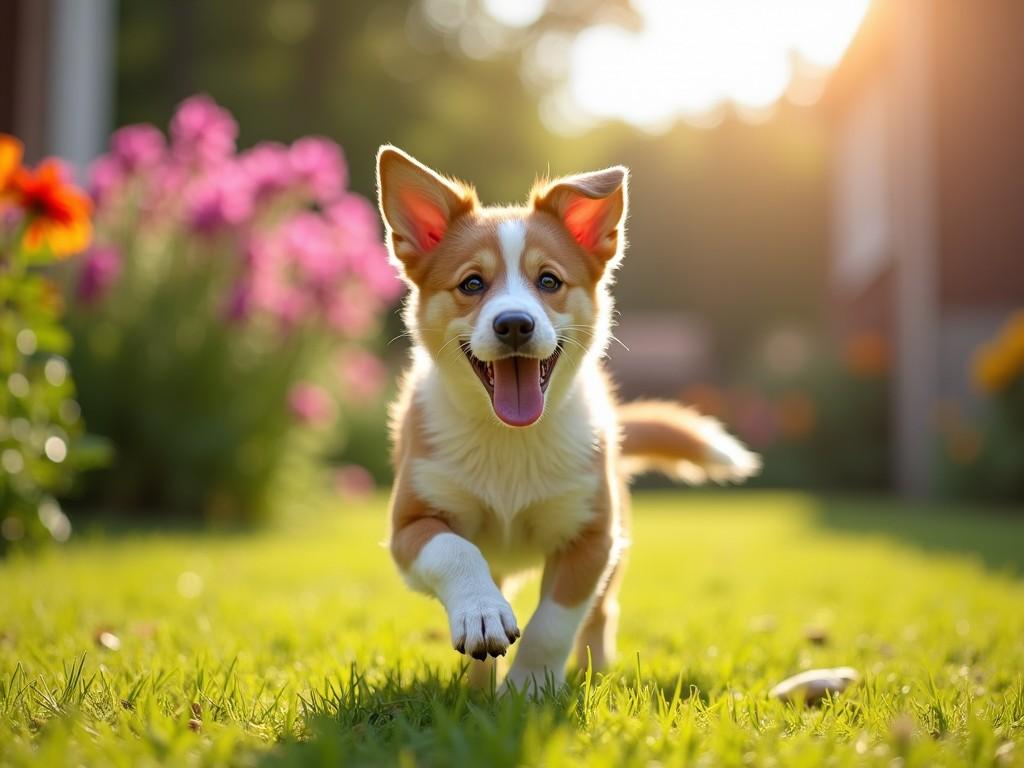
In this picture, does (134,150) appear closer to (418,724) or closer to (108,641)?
(108,641)

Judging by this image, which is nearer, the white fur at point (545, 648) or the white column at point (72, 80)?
the white fur at point (545, 648)

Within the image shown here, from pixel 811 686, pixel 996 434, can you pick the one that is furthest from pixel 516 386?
pixel 996 434

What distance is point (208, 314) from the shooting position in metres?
7.36

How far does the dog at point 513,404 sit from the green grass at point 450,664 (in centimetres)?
28

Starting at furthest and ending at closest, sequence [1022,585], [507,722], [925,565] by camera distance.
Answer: [925,565] → [1022,585] → [507,722]

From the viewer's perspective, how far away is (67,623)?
Answer: 359 centimetres

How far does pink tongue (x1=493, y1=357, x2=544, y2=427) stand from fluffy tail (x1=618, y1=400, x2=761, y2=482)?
1.04m

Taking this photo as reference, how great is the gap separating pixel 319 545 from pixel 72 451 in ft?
6.32

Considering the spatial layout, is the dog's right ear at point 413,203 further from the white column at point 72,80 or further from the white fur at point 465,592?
the white column at point 72,80

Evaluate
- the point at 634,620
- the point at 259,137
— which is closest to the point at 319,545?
the point at 634,620

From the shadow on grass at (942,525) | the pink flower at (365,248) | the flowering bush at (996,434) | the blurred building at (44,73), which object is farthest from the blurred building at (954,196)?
the blurred building at (44,73)

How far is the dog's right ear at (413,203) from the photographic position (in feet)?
10.5

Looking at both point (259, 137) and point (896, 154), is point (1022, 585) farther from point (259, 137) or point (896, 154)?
point (259, 137)

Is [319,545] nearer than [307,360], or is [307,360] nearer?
[319,545]
